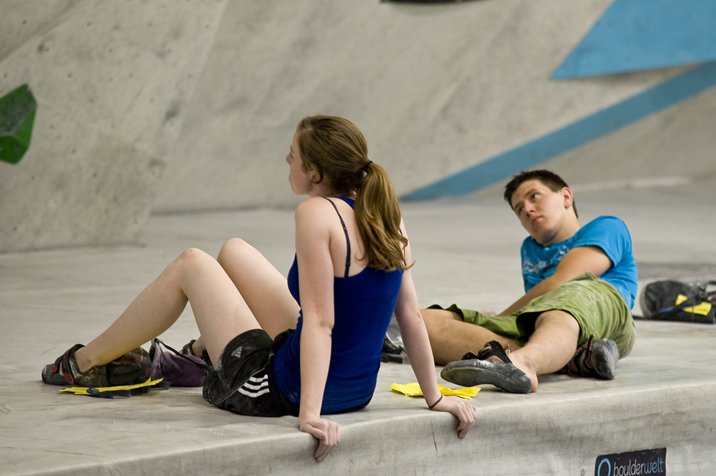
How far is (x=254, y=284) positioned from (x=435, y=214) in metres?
6.42

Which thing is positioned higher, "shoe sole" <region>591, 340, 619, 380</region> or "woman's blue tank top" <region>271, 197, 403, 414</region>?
"woman's blue tank top" <region>271, 197, 403, 414</region>

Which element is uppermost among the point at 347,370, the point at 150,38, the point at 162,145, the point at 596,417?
the point at 150,38

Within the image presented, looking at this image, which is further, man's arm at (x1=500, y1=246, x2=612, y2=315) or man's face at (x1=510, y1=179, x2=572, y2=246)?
man's face at (x1=510, y1=179, x2=572, y2=246)

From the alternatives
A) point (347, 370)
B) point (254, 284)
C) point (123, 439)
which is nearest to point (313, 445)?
point (347, 370)

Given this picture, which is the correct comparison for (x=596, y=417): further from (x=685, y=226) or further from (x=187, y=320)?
(x=685, y=226)

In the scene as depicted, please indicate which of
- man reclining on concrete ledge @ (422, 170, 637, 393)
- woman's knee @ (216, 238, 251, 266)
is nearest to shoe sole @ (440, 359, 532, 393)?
man reclining on concrete ledge @ (422, 170, 637, 393)

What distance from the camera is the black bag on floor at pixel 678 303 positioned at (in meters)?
A: 4.99

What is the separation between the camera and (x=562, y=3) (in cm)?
1008

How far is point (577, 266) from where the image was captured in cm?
404

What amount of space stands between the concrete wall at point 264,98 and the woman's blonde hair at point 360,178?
3687 mm

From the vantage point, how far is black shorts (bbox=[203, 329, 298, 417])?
307 centimetres

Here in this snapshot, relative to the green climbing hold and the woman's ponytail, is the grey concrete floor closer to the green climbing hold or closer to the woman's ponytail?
the woman's ponytail

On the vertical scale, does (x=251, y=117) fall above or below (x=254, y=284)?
above

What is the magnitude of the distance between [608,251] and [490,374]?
0.90 meters
